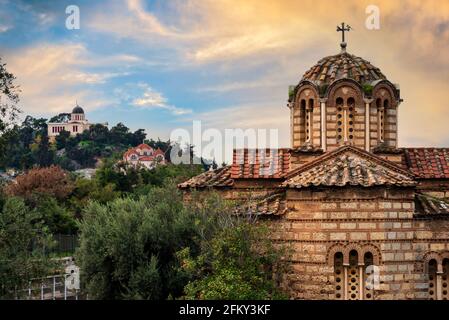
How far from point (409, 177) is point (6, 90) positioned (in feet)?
45.2

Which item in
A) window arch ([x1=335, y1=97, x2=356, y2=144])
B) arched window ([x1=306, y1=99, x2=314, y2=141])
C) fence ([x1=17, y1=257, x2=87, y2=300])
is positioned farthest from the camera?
arched window ([x1=306, y1=99, x2=314, y2=141])

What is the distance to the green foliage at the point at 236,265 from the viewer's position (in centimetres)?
1870

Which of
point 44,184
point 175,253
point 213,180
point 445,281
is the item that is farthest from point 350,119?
point 44,184

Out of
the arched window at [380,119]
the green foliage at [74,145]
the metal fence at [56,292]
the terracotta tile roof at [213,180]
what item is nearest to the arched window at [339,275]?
the arched window at [380,119]

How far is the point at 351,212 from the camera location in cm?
2105

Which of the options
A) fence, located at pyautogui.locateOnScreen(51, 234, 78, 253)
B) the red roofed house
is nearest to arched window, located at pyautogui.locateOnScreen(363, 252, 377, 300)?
fence, located at pyautogui.locateOnScreen(51, 234, 78, 253)

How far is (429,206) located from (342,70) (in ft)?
20.2

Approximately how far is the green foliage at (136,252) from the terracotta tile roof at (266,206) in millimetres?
1925

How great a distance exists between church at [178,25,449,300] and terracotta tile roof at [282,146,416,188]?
33 mm

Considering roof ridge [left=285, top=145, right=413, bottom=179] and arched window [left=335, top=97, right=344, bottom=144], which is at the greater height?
arched window [left=335, top=97, right=344, bottom=144]

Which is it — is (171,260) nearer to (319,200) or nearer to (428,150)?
(319,200)

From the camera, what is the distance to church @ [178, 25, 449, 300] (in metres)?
21.1

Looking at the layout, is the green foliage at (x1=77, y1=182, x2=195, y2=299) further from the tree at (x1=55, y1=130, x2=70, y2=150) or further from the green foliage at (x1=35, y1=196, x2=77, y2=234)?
the tree at (x1=55, y1=130, x2=70, y2=150)

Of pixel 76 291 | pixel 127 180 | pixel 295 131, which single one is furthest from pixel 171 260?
pixel 127 180
